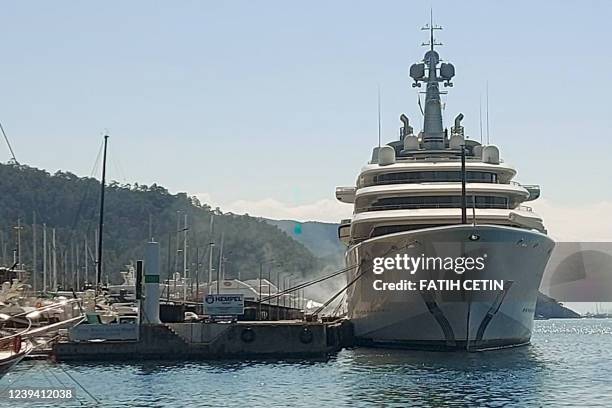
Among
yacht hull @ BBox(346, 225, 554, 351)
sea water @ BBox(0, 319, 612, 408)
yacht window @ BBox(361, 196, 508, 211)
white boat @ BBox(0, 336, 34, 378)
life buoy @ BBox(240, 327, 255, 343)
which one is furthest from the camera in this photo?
yacht window @ BBox(361, 196, 508, 211)

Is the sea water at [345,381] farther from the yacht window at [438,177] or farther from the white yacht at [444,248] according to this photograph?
the yacht window at [438,177]

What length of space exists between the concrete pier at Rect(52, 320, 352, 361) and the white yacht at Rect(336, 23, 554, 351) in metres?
3.78

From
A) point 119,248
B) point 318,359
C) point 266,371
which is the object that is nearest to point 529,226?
point 318,359

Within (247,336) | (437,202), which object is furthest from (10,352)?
(437,202)

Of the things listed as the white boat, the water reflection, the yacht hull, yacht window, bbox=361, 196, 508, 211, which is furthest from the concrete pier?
the white boat

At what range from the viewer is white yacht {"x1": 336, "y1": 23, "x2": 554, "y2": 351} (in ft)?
177

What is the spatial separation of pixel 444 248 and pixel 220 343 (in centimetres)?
1210

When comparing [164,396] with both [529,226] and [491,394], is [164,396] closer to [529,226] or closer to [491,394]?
[491,394]

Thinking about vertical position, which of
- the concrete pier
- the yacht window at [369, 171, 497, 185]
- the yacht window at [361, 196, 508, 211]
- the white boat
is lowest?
the concrete pier

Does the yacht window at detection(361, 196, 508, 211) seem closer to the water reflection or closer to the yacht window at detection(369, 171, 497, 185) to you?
the yacht window at detection(369, 171, 497, 185)

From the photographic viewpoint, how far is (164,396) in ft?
136

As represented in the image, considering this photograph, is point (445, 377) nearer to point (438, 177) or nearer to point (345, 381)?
point (345, 381)

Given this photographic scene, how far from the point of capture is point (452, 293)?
53.8 metres

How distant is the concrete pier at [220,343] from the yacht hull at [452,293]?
3512mm
